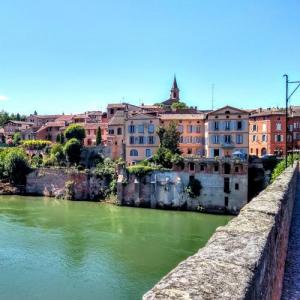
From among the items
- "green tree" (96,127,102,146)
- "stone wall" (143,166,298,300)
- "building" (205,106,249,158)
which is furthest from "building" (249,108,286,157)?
"stone wall" (143,166,298,300)

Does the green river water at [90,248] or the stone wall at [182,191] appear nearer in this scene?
the green river water at [90,248]

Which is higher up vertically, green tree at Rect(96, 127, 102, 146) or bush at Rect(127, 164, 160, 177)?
green tree at Rect(96, 127, 102, 146)

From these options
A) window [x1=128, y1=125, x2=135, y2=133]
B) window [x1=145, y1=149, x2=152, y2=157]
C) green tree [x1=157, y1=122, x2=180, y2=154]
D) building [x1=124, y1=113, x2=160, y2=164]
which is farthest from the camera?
window [x1=128, y1=125, x2=135, y2=133]

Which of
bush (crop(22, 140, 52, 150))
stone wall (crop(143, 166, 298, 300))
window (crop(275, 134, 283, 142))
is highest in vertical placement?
window (crop(275, 134, 283, 142))

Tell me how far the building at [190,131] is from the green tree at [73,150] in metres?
13.1

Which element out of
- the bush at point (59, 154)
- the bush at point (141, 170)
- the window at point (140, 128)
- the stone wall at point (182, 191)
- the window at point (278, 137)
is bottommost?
the stone wall at point (182, 191)

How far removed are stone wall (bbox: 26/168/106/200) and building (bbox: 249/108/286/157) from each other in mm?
21200

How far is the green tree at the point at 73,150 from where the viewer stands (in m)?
59.4

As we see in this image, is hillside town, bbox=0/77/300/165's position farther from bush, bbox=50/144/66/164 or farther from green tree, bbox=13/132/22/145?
green tree, bbox=13/132/22/145

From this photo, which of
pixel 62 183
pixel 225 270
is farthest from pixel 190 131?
pixel 225 270

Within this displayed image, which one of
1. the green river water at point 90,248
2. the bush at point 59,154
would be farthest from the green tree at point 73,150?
the green river water at point 90,248

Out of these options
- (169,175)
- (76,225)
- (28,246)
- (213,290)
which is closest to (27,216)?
(76,225)

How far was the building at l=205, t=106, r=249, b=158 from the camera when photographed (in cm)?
4919

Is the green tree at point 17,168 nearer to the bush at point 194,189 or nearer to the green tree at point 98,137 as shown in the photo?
the green tree at point 98,137
